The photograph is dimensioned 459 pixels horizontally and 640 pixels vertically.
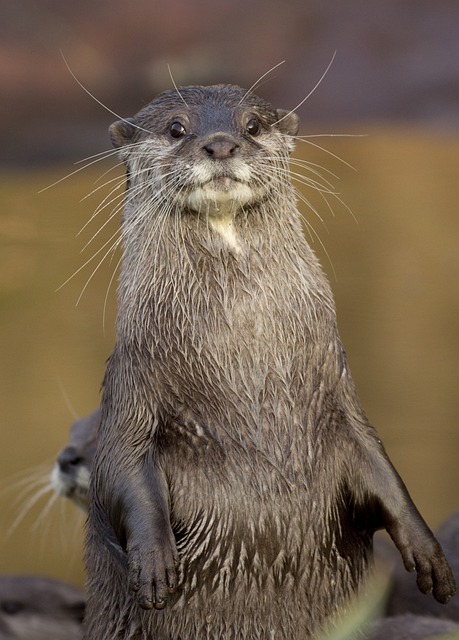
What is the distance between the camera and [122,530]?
259 centimetres

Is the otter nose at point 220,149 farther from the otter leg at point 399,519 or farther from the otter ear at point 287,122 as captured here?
the otter leg at point 399,519

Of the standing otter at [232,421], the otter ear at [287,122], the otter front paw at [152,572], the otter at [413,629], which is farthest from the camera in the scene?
the otter at [413,629]

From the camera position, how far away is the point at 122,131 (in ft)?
9.43

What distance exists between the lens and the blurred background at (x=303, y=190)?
4.64m

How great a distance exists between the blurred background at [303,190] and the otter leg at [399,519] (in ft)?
6.70

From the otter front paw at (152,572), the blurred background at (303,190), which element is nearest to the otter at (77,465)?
the blurred background at (303,190)

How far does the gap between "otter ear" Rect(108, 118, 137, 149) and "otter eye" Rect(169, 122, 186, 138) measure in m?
0.18

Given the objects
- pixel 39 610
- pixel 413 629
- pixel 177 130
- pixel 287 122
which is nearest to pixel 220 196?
pixel 177 130

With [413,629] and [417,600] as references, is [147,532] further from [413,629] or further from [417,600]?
[417,600]

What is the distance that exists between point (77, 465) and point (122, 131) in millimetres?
1359

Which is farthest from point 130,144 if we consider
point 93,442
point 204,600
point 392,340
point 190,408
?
point 392,340

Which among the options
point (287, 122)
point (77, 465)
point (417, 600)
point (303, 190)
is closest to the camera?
point (287, 122)

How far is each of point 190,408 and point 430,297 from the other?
2.40 meters

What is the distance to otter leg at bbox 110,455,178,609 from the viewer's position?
2473 millimetres
